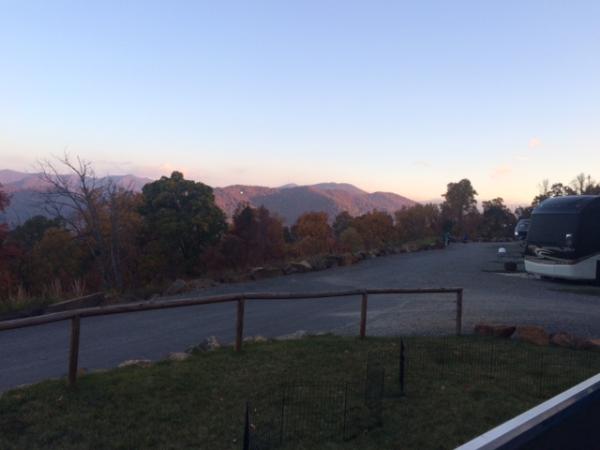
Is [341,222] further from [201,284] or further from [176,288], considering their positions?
[176,288]

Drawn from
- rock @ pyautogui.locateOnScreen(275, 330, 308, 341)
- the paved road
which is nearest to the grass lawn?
rock @ pyautogui.locateOnScreen(275, 330, 308, 341)

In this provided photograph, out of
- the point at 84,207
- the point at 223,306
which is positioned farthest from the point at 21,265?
the point at 223,306

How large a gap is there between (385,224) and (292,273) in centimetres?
4758

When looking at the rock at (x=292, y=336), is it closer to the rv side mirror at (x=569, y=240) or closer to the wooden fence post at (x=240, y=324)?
the wooden fence post at (x=240, y=324)

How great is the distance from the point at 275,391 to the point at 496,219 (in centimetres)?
6879

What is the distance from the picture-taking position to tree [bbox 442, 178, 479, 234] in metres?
70.6

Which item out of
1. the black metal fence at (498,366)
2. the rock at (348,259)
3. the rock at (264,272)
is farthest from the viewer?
the rock at (348,259)

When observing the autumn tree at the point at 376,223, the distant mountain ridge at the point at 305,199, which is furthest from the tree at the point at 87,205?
the distant mountain ridge at the point at 305,199

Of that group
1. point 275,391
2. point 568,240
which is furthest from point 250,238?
point 275,391

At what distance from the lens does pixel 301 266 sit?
19.3 m

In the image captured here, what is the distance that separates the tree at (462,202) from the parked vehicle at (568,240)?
53.3m

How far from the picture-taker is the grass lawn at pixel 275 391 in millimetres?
4527

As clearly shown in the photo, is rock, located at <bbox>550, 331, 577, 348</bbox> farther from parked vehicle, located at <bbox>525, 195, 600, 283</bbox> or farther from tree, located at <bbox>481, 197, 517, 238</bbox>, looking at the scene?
tree, located at <bbox>481, 197, 517, 238</bbox>

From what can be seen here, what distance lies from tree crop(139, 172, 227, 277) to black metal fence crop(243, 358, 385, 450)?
33.7 meters
